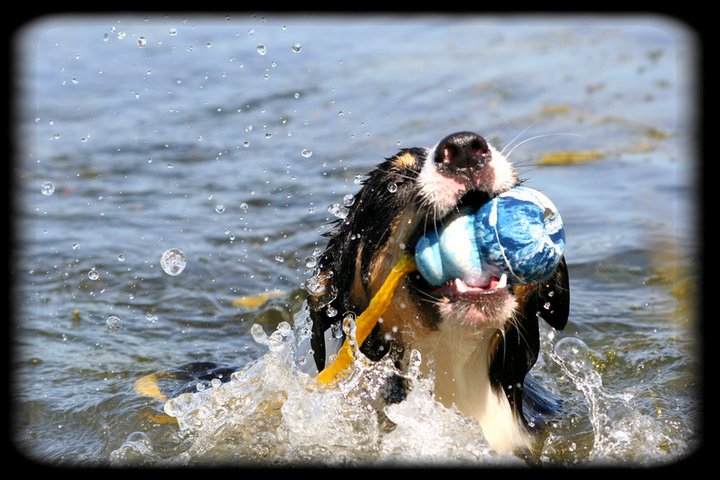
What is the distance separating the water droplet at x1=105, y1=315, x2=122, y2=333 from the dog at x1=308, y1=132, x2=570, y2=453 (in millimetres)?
2491

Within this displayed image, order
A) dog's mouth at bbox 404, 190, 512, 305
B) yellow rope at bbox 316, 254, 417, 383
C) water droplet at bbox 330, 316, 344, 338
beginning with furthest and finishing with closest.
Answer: water droplet at bbox 330, 316, 344, 338 → yellow rope at bbox 316, 254, 417, 383 → dog's mouth at bbox 404, 190, 512, 305

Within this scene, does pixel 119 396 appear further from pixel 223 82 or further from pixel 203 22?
pixel 203 22

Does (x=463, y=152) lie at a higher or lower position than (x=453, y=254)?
higher

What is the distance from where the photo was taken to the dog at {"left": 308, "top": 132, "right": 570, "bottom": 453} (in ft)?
14.8

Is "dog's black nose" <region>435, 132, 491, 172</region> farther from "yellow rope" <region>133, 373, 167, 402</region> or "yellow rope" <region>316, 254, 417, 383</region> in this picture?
"yellow rope" <region>133, 373, 167, 402</region>

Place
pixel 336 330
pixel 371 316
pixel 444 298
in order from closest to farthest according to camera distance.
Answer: pixel 444 298, pixel 371 316, pixel 336 330

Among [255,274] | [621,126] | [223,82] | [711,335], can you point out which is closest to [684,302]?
[711,335]

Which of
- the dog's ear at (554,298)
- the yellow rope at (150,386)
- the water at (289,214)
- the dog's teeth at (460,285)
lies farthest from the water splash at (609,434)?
the yellow rope at (150,386)

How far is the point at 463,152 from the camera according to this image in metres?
4.43

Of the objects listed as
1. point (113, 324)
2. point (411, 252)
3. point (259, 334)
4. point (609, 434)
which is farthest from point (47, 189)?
point (609, 434)

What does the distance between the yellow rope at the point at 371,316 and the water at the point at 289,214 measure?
0.14m

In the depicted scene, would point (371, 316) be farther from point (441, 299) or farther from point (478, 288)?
point (478, 288)

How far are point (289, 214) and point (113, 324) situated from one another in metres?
2.58

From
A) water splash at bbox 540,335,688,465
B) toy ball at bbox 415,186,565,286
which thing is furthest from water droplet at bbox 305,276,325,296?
water splash at bbox 540,335,688,465
